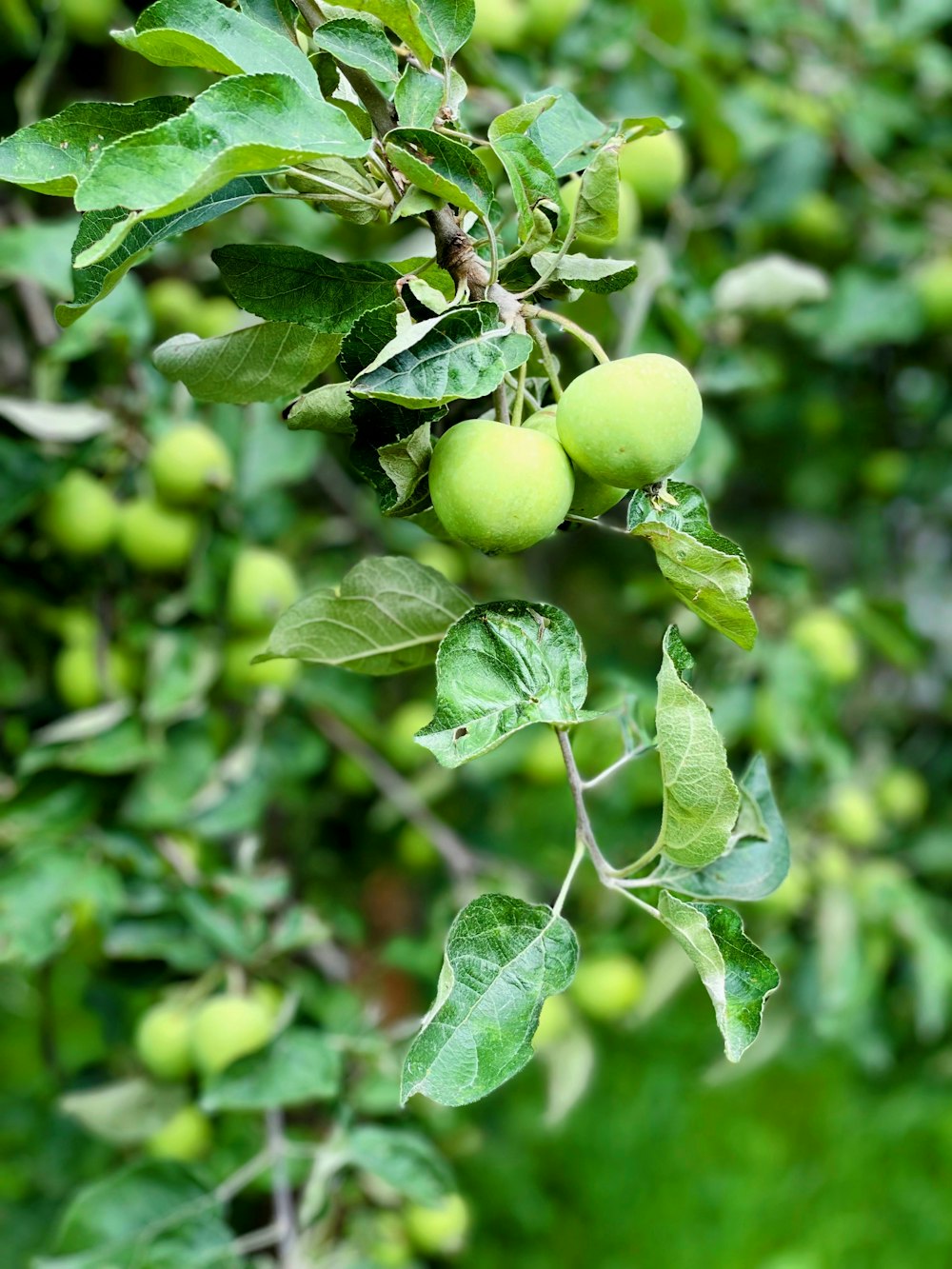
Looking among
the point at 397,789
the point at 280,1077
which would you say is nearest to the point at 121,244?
the point at 280,1077

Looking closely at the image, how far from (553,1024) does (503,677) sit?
80 centimetres

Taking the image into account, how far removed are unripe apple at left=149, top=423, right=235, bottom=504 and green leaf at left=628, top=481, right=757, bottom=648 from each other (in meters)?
0.63

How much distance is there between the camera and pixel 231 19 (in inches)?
18.5

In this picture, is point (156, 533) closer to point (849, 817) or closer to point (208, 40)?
point (208, 40)

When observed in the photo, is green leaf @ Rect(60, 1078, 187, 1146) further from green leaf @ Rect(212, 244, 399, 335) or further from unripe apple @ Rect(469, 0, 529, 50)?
unripe apple @ Rect(469, 0, 529, 50)

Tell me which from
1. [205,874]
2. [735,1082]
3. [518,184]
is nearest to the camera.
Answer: [518,184]

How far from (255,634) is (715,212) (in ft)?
2.75

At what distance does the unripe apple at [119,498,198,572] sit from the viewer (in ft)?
3.63

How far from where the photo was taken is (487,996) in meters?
0.53

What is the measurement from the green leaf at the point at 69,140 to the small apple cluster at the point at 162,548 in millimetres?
567

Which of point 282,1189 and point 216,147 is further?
point 282,1189

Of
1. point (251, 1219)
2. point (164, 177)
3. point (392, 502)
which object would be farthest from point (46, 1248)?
point (164, 177)

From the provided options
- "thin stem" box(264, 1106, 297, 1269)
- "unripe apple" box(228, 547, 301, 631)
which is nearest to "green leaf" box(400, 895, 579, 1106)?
"thin stem" box(264, 1106, 297, 1269)

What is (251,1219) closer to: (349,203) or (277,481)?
(277,481)
